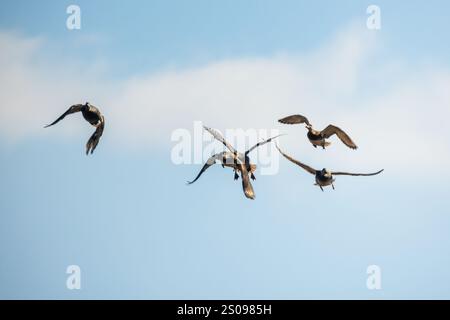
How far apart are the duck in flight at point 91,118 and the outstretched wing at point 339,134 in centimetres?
758

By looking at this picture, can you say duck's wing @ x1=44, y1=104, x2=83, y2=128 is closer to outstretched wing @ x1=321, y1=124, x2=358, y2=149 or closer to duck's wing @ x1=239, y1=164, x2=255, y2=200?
duck's wing @ x1=239, y1=164, x2=255, y2=200

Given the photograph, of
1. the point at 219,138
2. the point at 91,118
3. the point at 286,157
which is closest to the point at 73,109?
the point at 91,118

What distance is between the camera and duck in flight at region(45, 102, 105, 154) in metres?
37.6

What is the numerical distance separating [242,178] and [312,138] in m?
3.21

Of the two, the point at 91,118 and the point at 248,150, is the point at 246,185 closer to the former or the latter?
the point at 248,150

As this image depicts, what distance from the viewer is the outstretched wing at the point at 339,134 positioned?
3969 cm

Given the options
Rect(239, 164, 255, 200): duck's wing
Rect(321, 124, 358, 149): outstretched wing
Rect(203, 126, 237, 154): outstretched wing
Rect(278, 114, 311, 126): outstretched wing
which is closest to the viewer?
Rect(239, 164, 255, 200): duck's wing

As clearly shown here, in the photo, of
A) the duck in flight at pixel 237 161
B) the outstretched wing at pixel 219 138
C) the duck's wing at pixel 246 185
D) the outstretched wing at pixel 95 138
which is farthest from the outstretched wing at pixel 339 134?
the outstretched wing at pixel 95 138

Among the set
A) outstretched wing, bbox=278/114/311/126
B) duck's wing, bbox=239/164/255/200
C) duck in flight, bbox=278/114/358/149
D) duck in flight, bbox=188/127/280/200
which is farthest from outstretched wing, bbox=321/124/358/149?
duck's wing, bbox=239/164/255/200

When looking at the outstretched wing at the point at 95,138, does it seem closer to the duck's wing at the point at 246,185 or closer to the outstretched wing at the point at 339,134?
the duck's wing at the point at 246,185

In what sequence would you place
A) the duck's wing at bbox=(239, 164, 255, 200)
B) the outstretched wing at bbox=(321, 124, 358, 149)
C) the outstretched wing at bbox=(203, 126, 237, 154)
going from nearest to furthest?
the duck's wing at bbox=(239, 164, 255, 200) → the outstretched wing at bbox=(203, 126, 237, 154) → the outstretched wing at bbox=(321, 124, 358, 149)
